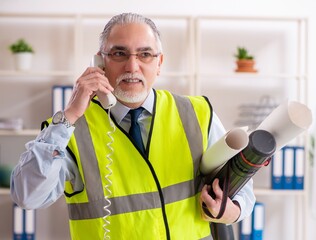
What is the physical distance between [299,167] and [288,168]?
77mm

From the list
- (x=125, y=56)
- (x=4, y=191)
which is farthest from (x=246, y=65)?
(x=125, y=56)

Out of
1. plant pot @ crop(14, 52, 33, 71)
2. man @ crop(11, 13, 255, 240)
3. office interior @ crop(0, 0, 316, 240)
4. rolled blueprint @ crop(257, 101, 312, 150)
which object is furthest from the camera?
office interior @ crop(0, 0, 316, 240)

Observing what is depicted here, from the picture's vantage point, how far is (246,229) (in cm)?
349

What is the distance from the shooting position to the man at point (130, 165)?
1451mm

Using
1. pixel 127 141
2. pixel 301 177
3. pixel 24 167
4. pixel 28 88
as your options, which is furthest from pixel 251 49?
pixel 24 167

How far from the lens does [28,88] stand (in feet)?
12.2

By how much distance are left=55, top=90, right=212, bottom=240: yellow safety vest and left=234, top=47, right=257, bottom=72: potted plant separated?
206 centimetres

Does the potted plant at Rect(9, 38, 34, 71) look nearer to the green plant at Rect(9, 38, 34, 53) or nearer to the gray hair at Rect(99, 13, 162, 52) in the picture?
the green plant at Rect(9, 38, 34, 53)

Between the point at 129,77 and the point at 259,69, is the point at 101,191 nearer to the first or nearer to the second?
the point at 129,77

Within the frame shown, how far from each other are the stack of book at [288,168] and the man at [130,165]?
1.97 metres

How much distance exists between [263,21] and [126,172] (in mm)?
2613

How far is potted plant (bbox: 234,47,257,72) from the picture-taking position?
3.54 meters

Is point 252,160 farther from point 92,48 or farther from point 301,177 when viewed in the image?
point 92,48

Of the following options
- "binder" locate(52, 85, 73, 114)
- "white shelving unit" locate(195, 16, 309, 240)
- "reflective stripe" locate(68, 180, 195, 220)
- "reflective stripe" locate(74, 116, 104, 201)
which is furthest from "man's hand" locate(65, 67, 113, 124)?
"white shelving unit" locate(195, 16, 309, 240)
